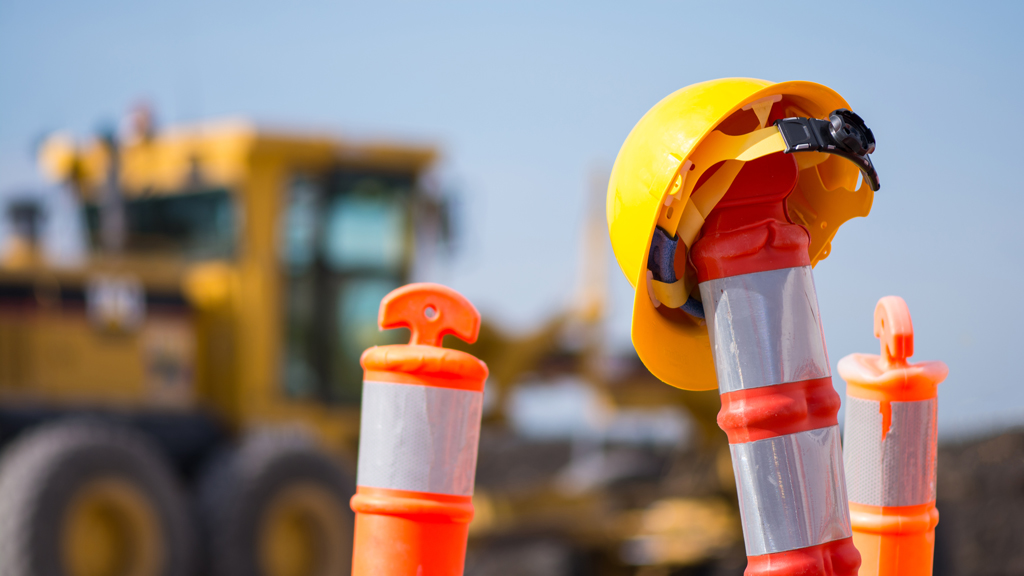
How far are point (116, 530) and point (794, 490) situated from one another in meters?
4.79

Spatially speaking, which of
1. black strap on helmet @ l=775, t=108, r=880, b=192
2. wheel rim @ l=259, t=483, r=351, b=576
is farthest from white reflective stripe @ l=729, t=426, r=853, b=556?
wheel rim @ l=259, t=483, r=351, b=576

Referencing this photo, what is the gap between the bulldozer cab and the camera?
6352 mm

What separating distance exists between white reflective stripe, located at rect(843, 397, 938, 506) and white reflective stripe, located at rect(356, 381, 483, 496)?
0.70 meters

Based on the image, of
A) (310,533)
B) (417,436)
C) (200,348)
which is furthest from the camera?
A: (200,348)

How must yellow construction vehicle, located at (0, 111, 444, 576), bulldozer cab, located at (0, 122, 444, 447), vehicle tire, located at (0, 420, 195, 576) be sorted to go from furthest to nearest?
bulldozer cab, located at (0, 122, 444, 447) → yellow construction vehicle, located at (0, 111, 444, 576) → vehicle tire, located at (0, 420, 195, 576)

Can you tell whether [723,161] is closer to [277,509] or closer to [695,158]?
[695,158]

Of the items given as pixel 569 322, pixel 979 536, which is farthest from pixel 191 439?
pixel 979 536

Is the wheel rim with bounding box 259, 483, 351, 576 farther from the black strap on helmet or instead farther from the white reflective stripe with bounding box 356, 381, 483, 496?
the black strap on helmet

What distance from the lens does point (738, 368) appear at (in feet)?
4.97

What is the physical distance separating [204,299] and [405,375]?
5.73m

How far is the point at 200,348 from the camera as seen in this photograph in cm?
702

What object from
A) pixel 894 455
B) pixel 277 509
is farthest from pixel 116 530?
pixel 894 455

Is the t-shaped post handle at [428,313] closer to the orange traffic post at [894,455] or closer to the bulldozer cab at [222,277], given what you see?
the orange traffic post at [894,455]

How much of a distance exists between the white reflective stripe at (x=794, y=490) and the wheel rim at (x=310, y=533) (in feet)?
16.5
